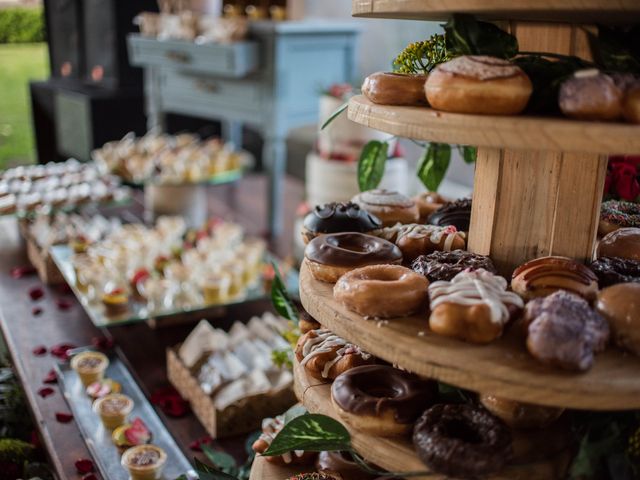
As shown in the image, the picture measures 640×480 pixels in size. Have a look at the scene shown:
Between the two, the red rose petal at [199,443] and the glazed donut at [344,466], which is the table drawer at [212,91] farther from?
the glazed donut at [344,466]

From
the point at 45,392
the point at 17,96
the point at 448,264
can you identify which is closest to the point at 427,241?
the point at 448,264

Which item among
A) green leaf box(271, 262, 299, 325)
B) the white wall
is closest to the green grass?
the white wall

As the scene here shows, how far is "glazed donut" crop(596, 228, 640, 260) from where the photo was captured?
1.07 metres

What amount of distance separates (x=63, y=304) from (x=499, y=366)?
1.93 m

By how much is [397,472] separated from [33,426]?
4.35 feet

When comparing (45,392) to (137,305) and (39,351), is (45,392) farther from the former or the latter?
(137,305)

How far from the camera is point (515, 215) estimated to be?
3.33ft

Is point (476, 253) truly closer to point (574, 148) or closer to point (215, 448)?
point (574, 148)

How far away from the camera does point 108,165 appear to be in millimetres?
3143

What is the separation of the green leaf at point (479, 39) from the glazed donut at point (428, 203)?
1.56ft

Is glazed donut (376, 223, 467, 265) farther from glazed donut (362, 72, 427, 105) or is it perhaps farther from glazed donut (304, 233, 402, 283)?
glazed donut (362, 72, 427, 105)

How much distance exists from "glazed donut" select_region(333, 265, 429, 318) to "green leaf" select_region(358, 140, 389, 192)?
509 millimetres

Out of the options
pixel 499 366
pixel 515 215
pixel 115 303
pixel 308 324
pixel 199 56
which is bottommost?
pixel 115 303

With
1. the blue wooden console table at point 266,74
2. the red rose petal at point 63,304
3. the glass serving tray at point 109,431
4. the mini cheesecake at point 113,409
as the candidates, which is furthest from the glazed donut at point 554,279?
the blue wooden console table at point 266,74
